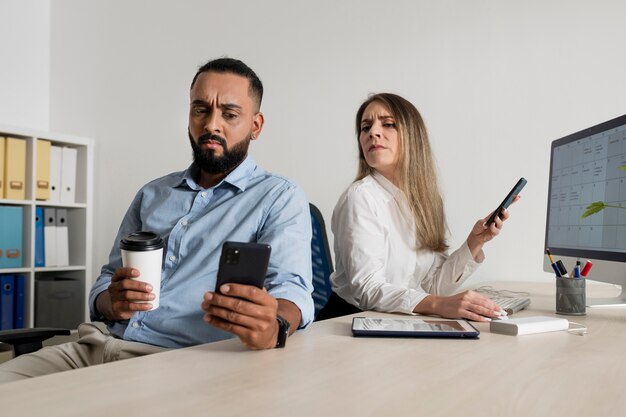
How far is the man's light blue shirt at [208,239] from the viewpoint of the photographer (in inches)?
52.4

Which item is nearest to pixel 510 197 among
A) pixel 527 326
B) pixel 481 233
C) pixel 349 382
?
pixel 481 233

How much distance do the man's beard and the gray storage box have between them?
2100 millimetres

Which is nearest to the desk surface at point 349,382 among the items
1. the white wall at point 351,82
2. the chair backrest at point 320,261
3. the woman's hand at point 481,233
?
the woman's hand at point 481,233

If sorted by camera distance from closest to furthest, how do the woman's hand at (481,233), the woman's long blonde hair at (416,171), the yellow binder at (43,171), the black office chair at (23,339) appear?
the black office chair at (23,339) → the woman's hand at (481,233) → the woman's long blonde hair at (416,171) → the yellow binder at (43,171)

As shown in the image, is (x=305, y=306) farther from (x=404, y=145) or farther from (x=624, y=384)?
(x=404, y=145)

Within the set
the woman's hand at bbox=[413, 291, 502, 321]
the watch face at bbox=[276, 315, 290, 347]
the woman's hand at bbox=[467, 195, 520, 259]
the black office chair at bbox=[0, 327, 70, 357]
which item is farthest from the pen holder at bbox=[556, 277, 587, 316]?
the black office chair at bbox=[0, 327, 70, 357]

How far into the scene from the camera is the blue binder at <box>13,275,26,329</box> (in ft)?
10.5

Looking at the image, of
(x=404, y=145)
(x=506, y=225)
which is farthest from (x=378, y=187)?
(x=506, y=225)

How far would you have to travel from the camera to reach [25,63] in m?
3.63

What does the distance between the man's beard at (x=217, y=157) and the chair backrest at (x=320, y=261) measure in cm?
65

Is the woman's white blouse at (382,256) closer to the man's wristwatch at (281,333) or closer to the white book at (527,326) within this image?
the white book at (527,326)

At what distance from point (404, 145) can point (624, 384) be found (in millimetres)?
1344

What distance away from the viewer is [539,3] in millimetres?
2516

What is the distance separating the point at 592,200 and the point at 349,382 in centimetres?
119
